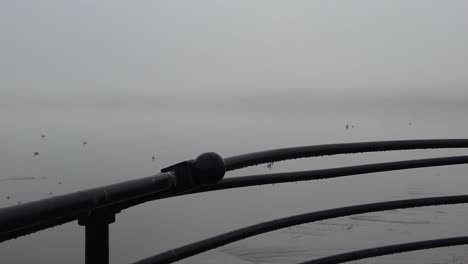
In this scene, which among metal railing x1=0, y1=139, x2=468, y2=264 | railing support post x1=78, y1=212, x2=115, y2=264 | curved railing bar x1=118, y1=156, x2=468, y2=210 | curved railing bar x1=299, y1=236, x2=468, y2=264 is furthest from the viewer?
curved railing bar x1=299, y1=236, x2=468, y2=264

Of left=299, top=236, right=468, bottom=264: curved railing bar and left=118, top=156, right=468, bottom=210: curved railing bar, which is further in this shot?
left=299, top=236, right=468, bottom=264: curved railing bar

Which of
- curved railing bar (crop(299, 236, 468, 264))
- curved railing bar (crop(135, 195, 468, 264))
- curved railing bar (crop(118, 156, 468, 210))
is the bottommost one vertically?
curved railing bar (crop(299, 236, 468, 264))

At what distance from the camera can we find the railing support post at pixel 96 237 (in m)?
1.00

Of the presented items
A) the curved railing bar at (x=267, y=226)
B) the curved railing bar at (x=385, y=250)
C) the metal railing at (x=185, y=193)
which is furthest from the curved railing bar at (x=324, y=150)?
the curved railing bar at (x=385, y=250)

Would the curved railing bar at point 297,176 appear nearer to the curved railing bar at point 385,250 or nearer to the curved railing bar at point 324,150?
the curved railing bar at point 324,150

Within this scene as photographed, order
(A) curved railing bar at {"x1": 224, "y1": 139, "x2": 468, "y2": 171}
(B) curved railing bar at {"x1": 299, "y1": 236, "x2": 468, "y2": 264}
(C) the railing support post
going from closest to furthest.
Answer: (C) the railing support post
(A) curved railing bar at {"x1": 224, "y1": 139, "x2": 468, "y2": 171}
(B) curved railing bar at {"x1": 299, "y1": 236, "x2": 468, "y2": 264}

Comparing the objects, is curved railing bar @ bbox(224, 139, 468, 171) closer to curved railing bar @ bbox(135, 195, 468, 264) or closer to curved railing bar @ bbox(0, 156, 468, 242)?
curved railing bar @ bbox(0, 156, 468, 242)

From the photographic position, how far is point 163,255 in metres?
1.27

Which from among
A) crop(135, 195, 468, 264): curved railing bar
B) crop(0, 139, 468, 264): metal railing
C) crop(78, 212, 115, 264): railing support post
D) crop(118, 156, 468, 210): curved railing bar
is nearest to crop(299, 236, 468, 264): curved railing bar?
crop(0, 139, 468, 264): metal railing

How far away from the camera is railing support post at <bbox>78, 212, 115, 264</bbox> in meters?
1.00

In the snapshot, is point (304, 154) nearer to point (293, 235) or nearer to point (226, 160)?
point (226, 160)

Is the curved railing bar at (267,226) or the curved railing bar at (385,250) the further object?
the curved railing bar at (385,250)

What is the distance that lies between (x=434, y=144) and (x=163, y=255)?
1.26 metres

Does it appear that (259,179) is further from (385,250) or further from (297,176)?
(385,250)
